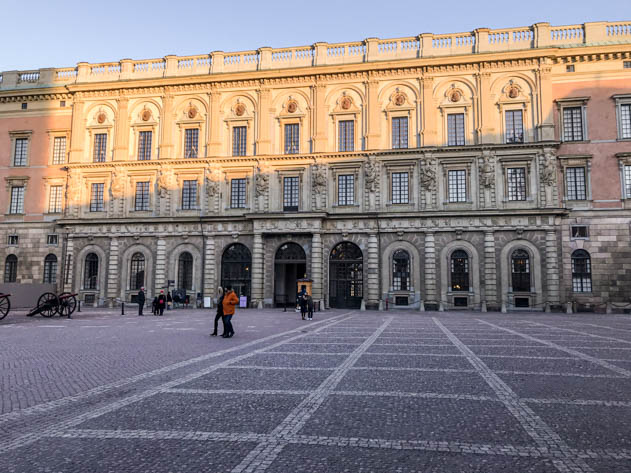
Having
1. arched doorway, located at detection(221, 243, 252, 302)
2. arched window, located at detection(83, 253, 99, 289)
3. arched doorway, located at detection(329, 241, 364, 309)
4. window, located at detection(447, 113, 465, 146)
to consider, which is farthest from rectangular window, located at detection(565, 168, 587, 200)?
arched window, located at detection(83, 253, 99, 289)

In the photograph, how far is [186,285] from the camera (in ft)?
120

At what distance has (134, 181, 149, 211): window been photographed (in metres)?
37.8

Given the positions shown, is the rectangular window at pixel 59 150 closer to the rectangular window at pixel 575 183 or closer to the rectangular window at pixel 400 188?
the rectangular window at pixel 400 188

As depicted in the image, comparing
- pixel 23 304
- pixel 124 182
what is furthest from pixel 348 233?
pixel 23 304

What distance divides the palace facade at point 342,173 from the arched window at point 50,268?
0.13 meters

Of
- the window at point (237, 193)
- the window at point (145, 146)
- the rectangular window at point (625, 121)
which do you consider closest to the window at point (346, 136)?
the window at point (237, 193)

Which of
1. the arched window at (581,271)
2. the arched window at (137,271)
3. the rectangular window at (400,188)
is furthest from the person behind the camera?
the arched window at (137,271)

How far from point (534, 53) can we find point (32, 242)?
133 feet

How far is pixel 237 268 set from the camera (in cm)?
3594

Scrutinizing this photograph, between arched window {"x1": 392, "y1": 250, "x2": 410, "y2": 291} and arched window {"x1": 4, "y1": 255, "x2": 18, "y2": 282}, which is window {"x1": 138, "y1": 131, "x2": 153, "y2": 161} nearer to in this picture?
arched window {"x1": 4, "y1": 255, "x2": 18, "y2": 282}

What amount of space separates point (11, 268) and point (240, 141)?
2173 cm

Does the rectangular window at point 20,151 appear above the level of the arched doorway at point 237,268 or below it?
above

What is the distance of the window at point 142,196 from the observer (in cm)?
3778

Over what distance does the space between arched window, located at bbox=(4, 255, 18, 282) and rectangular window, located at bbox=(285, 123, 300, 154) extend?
24124 mm
